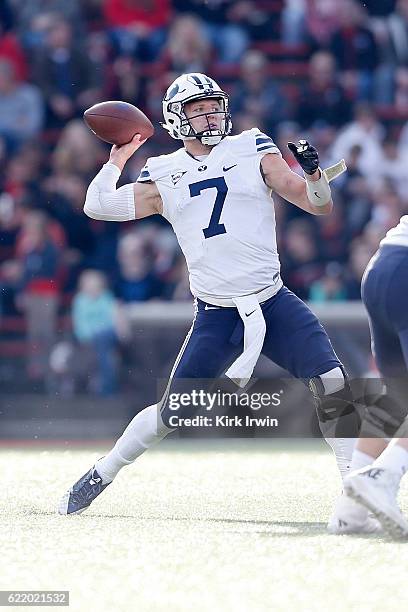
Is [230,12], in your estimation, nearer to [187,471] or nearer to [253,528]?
[187,471]

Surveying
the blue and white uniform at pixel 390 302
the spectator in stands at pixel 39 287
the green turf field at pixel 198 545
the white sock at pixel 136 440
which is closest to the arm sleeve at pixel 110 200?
the white sock at pixel 136 440

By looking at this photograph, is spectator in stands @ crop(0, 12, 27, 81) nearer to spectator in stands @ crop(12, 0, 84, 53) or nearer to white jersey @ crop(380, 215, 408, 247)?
spectator in stands @ crop(12, 0, 84, 53)

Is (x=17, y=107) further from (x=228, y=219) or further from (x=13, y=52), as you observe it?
(x=228, y=219)

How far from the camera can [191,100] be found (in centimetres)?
517

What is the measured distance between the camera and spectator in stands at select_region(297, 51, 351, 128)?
10766 millimetres

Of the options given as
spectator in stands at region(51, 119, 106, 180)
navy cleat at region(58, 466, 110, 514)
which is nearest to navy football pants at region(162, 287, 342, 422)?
navy cleat at region(58, 466, 110, 514)

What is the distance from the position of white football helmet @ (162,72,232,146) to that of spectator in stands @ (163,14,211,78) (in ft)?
19.1

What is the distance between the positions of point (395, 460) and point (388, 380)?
281 millimetres

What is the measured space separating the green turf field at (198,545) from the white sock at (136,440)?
0.17 m

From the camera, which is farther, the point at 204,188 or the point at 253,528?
the point at 204,188

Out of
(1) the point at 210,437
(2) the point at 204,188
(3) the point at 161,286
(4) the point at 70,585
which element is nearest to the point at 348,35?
(3) the point at 161,286

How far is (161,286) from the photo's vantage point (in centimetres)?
983

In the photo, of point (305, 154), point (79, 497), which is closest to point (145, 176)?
point (305, 154)

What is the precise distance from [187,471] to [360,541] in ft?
8.41
